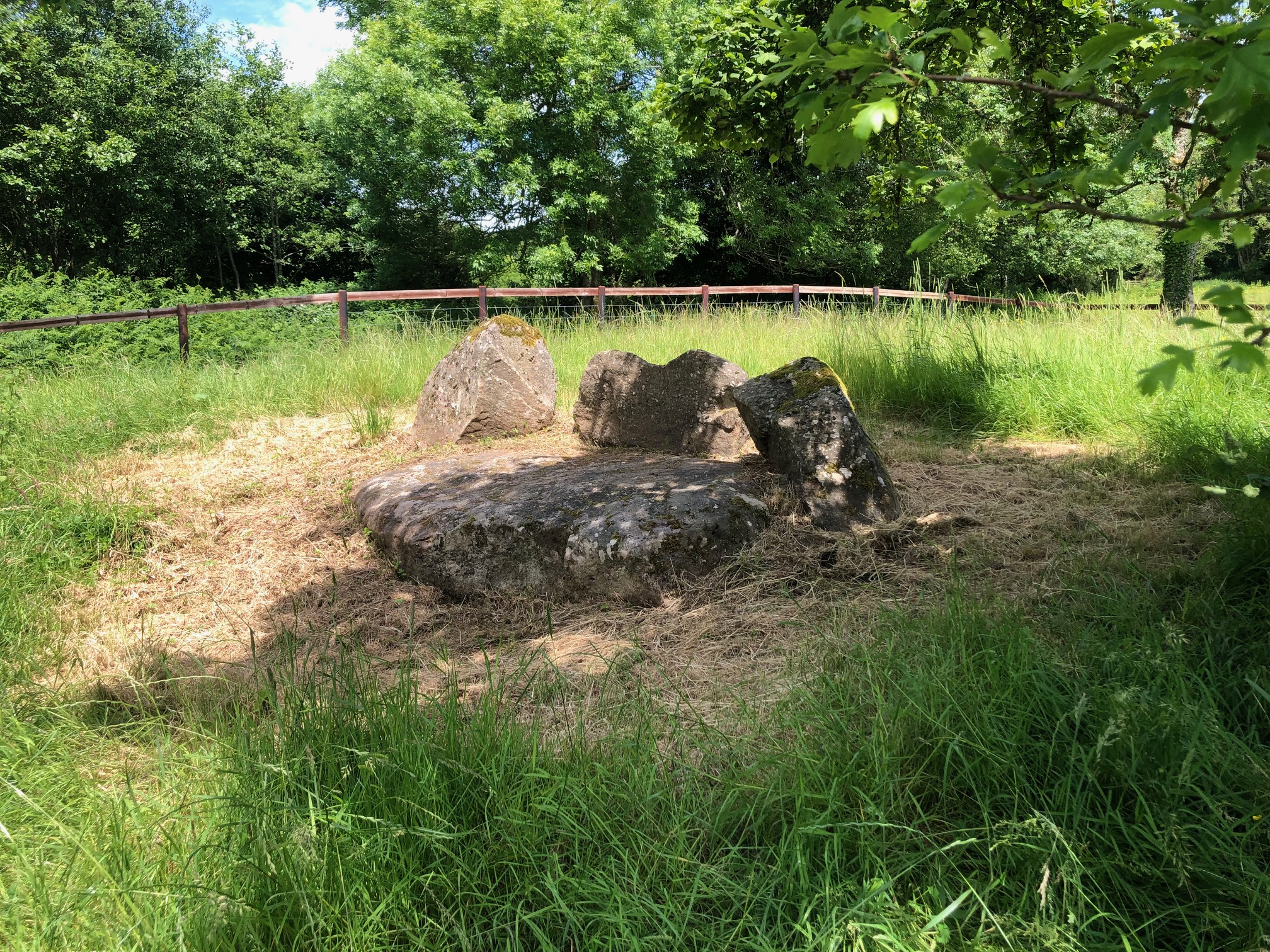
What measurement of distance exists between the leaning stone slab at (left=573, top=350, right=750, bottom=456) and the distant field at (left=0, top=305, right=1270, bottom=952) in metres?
1.44

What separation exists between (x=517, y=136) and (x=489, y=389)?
14.5 meters

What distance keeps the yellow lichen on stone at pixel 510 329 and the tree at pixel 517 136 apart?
11722 mm

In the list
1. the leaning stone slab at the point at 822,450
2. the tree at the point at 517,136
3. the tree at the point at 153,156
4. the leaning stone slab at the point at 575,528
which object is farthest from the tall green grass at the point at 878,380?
the tree at the point at 153,156

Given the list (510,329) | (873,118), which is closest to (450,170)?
(510,329)

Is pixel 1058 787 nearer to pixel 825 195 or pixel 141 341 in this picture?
pixel 141 341

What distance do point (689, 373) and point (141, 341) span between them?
36.2ft

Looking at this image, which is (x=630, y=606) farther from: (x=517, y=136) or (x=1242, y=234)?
(x=517, y=136)

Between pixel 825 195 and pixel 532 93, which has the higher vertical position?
pixel 532 93

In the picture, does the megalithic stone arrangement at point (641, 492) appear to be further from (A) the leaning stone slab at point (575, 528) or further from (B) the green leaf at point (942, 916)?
(B) the green leaf at point (942, 916)

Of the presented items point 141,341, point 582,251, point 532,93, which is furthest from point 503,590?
point 532,93

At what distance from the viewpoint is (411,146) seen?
1844 cm

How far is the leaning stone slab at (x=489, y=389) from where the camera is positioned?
683 cm

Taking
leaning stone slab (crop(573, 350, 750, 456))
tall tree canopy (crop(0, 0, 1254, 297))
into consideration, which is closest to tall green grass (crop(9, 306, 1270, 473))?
leaning stone slab (crop(573, 350, 750, 456))

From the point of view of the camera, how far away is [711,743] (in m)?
2.60
